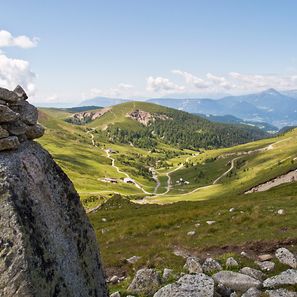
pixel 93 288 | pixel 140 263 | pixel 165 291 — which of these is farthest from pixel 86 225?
pixel 140 263

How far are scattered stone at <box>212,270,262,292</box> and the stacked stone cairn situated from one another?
521 inches

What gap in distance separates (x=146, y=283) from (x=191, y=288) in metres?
5.19

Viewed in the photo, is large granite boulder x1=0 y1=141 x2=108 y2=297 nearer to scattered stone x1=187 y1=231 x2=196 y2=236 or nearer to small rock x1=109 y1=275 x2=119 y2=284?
small rock x1=109 y1=275 x2=119 y2=284

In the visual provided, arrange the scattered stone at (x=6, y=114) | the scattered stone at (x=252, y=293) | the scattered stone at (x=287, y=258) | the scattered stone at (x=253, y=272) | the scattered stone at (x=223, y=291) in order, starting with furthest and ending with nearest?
the scattered stone at (x=287, y=258) < the scattered stone at (x=253, y=272) < the scattered stone at (x=223, y=291) < the scattered stone at (x=252, y=293) < the scattered stone at (x=6, y=114)

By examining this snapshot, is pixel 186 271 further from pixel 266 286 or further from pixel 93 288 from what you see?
pixel 93 288

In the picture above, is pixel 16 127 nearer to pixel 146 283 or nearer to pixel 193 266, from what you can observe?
pixel 146 283

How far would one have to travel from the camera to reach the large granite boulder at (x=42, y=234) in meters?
12.0

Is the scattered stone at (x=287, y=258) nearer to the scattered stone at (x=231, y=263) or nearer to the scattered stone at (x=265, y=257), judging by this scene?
the scattered stone at (x=265, y=257)

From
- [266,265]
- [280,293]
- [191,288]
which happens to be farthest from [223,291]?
[266,265]

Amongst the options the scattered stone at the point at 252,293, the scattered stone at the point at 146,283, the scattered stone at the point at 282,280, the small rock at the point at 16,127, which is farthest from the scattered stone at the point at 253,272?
the small rock at the point at 16,127

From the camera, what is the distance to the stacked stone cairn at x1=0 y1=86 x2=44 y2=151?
553 inches

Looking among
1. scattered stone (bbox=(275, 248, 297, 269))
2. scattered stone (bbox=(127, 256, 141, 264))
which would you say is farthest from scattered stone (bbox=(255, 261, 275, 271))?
scattered stone (bbox=(127, 256, 141, 264))

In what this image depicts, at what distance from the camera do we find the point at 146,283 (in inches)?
928

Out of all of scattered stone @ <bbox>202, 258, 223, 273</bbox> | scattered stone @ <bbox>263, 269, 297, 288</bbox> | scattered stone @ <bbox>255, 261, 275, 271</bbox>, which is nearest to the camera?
scattered stone @ <bbox>263, 269, 297, 288</bbox>
